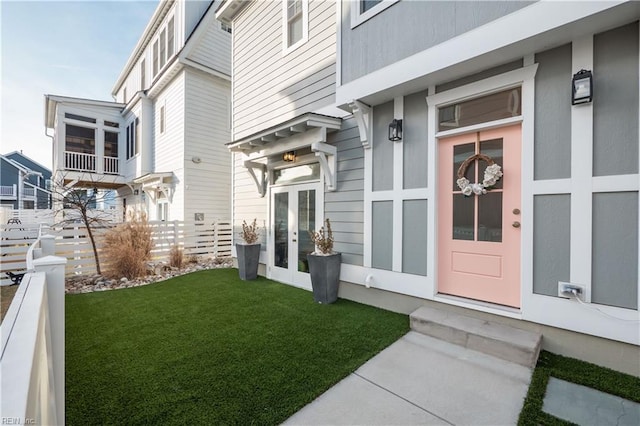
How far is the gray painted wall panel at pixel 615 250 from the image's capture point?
2.37m

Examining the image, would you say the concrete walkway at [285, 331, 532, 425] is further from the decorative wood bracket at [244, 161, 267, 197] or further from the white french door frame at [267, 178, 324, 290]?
the decorative wood bracket at [244, 161, 267, 197]

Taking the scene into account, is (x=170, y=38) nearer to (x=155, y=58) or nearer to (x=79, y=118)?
(x=155, y=58)

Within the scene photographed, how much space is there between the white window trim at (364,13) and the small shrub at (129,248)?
6142 mm

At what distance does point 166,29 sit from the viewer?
1057 cm

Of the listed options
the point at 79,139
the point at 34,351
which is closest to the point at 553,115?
the point at 34,351

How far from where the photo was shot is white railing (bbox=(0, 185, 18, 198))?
73.5 ft

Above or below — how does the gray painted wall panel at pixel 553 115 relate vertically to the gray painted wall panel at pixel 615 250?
above

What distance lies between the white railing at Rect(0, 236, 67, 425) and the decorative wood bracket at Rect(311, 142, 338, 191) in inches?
134

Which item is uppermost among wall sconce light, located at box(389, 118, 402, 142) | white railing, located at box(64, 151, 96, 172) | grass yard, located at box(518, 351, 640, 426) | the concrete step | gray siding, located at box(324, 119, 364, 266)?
white railing, located at box(64, 151, 96, 172)

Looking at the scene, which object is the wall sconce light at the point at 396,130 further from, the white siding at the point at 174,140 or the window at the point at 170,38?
the window at the point at 170,38

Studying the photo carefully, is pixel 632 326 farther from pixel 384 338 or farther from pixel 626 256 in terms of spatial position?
Result: pixel 384 338

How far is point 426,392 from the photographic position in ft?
7.53

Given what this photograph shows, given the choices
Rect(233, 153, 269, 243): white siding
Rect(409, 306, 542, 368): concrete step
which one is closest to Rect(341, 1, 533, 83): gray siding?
Rect(409, 306, 542, 368): concrete step

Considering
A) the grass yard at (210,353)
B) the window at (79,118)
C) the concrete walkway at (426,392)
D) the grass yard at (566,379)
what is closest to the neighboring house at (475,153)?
the grass yard at (566,379)
